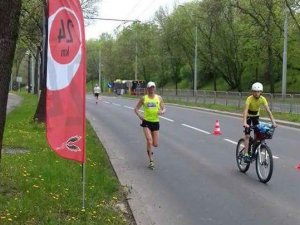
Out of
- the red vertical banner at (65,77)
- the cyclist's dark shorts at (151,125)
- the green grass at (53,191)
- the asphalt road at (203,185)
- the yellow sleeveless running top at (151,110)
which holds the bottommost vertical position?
the asphalt road at (203,185)

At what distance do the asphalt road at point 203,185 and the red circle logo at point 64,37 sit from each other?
2.22 m

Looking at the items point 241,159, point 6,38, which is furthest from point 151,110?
point 6,38

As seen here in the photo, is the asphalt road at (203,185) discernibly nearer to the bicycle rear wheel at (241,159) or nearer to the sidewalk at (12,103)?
the bicycle rear wheel at (241,159)

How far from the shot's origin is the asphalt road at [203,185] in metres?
7.38

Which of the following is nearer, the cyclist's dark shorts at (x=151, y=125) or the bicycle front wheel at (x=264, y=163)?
the bicycle front wheel at (x=264, y=163)

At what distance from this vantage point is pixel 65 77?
6.39 m

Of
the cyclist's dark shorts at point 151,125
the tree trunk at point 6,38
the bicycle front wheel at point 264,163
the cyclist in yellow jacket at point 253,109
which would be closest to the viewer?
the tree trunk at point 6,38

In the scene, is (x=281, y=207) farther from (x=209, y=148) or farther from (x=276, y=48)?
(x=276, y=48)

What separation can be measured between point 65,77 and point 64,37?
1.50 ft

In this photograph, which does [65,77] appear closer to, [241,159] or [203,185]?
[203,185]

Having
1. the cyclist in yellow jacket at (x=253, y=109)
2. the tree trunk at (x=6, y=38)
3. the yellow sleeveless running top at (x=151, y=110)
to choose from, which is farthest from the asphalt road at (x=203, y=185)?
the tree trunk at (x=6, y=38)

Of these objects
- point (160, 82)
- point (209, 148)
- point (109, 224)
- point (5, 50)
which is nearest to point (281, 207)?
point (109, 224)

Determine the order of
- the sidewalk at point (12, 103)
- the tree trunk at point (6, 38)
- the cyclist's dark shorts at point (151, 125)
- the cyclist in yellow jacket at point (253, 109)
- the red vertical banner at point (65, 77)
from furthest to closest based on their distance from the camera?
the sidewalk at point (12, 103) → the cyclist's dark shorts at point (151, 125) → the cyclist in yellow jacket at point (253, 109) → the red vertical banner at point (65, 77) → the tree trunk at point (6, 38)

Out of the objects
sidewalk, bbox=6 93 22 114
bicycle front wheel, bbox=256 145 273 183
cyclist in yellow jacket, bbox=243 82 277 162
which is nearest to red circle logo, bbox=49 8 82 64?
bicycle front wheel, bbox=256 145 273 183
